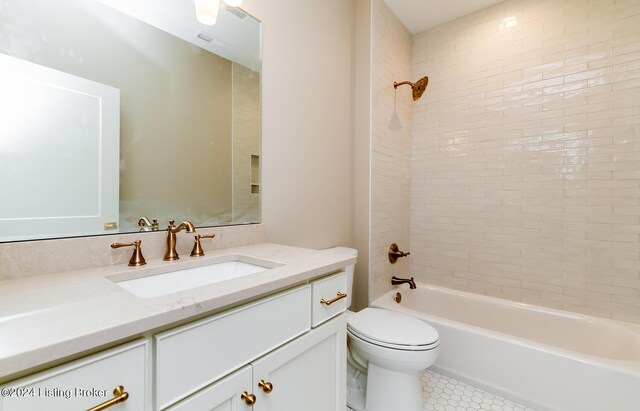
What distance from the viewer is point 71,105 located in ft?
2.96

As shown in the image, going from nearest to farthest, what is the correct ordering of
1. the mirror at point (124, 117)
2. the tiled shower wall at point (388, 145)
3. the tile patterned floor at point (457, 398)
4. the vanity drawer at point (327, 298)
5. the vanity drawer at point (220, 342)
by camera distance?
the vanity drawer at point (220, 342) → the mirror at point (124, 117) → the vanity drawer at point (327, 298) → the tile patterned floor at point (457, 398) → the tiled shower wall at point (388, 145)

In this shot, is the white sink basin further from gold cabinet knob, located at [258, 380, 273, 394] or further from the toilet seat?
the toilet seat


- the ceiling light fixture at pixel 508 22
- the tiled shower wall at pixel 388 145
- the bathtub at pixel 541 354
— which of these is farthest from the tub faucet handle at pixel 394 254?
the ceiling light fixture at pixel 508 22

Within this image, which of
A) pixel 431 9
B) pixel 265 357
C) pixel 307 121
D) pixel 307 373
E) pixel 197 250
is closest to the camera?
pixel 265 357

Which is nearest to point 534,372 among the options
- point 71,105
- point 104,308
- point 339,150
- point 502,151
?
point 502,151

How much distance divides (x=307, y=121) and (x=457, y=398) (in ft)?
6.08

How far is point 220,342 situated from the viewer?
0.66 m

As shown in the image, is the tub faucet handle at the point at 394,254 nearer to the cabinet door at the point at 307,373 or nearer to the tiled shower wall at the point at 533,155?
the tiled shower wall at the point at 533,155

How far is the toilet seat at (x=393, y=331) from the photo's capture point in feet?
4.34

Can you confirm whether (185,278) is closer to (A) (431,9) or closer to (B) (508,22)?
(A) (431,9)

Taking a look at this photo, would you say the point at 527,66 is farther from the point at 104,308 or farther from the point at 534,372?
the point at 104,308

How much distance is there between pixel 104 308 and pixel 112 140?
2.26ft

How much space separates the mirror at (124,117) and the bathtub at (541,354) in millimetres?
1502

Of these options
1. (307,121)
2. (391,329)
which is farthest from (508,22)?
(391,329)
